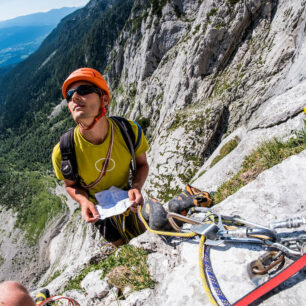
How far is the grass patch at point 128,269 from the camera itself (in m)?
3.29

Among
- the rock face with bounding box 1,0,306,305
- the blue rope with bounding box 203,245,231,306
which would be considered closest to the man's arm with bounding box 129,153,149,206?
the rock face with bounding box 1,0,306,305

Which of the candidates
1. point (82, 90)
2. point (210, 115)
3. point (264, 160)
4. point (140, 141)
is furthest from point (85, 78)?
point (210, 115)

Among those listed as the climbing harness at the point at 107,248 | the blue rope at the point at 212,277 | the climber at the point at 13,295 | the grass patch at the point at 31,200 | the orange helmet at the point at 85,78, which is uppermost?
the orange helmet at the point at 85,78

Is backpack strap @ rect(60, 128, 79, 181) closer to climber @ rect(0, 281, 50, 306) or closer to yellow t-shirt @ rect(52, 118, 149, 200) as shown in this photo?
yellow t-shirt @ rect(52, 118, 149, 200)

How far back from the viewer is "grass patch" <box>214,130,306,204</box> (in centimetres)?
465

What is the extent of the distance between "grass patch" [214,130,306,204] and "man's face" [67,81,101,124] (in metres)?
3.39

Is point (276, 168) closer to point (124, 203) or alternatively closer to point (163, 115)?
point (124, 203)

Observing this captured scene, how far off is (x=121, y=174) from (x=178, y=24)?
6280 centimetres

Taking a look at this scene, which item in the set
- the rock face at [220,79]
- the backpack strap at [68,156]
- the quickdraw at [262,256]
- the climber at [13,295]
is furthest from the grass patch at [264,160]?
the rock face at [220,79]

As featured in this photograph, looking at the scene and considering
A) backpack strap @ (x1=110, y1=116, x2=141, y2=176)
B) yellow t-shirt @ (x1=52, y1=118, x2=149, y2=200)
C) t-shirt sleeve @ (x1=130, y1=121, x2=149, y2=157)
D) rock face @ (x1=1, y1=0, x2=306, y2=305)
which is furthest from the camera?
t-shirt sleeve @ (x1=130, y1=121, x2=149, y2=157)

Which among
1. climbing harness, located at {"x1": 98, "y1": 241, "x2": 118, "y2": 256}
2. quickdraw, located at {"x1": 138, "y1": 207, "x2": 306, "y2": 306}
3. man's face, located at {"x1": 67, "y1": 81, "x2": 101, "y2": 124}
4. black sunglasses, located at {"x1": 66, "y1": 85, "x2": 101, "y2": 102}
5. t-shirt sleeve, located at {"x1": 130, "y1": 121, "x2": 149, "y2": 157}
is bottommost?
climbing harness, located at {"x1": 98, "y1": 241, "x2": 118, "y2": 256}

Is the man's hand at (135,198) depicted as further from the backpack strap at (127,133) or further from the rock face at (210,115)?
the backpack strap at (127,133)

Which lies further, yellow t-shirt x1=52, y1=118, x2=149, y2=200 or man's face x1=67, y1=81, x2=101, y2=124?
yellow t-shirt x1=52, y1=118, x2=149, y2=200

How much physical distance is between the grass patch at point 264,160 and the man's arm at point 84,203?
111 inches
